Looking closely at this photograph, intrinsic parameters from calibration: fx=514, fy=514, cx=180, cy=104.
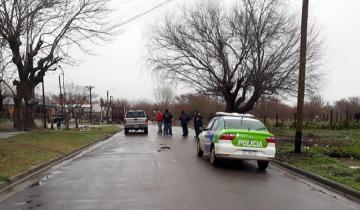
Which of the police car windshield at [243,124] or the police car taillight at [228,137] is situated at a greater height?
the police car windshield at [243,124]

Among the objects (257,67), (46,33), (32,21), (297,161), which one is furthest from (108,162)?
(257,67)

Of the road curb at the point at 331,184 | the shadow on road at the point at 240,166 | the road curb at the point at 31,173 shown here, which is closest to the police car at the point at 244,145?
the shadow on road at the point at 240,166

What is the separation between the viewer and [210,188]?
424 inches

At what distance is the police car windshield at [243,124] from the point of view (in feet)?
50.2

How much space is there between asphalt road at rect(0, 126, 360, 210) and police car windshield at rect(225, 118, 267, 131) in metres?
1.21

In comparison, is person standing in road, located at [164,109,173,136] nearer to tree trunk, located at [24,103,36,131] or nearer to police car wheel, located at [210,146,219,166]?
tree trunk, located at [24,103,36,131]

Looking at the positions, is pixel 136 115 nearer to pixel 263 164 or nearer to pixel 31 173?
pixel 263 164

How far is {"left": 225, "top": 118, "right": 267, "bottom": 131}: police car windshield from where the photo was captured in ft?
50.2

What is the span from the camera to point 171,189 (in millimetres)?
10562

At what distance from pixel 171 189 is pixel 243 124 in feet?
18.0

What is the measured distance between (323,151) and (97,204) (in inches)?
481

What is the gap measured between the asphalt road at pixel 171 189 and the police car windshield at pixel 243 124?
121 centimetres

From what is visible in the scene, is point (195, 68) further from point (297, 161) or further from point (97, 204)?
point (97, 204)

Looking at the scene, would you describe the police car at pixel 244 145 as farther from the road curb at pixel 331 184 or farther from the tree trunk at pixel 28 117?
the tree trunk at pixel 28 117
